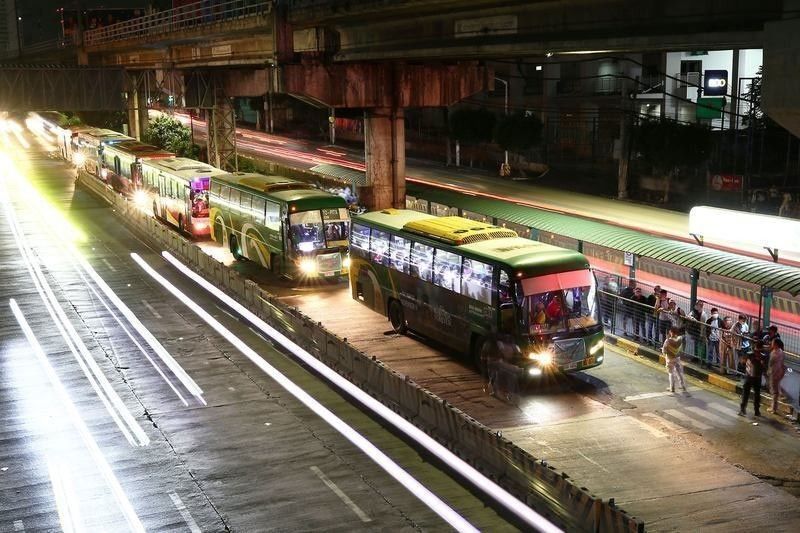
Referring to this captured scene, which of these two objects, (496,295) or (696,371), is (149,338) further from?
(696,371)

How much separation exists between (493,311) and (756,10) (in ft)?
27.0

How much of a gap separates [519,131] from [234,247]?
33.2 m

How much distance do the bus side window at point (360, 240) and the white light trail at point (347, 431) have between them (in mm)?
4462

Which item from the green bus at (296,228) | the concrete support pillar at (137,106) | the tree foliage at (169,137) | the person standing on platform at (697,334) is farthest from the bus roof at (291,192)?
the tree foliage at (169,137)

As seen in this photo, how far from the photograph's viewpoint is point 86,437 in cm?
1741

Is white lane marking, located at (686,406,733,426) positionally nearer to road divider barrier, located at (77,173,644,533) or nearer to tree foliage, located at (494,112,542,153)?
road divider barrier, located at (77,173,644,533)

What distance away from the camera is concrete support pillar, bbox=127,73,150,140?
204 feet

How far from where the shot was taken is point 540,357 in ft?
64.0

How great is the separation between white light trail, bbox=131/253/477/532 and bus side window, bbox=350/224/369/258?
446cm

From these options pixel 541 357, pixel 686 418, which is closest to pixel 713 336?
pixel 686 418

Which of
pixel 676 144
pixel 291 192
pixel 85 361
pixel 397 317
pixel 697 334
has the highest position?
pixel 676 144

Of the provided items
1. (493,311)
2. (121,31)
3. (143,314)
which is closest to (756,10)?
(493,311)

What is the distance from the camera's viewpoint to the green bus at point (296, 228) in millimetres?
29766

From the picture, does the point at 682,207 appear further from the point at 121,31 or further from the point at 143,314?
the point at 121,31
